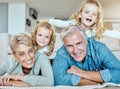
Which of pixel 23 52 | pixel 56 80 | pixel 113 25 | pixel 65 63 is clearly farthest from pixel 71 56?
pixel 113 25

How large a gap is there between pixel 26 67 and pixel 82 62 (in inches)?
13.7

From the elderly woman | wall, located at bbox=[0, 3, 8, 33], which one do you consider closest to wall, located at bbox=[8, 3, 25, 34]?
wall, located at bbox=[0, 3, 8, 33]

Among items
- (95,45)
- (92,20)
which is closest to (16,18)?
(92,20)

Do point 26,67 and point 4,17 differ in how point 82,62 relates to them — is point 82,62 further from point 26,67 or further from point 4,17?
point 4,17

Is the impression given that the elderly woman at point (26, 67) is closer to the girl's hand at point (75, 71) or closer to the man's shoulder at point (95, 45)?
the girl's hand at point (75, 71)

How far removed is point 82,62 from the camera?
155 cm

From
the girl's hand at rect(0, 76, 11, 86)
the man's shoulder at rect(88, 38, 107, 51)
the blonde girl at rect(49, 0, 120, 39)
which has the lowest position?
the girl's hand at rect(0, 76, 11, 86)

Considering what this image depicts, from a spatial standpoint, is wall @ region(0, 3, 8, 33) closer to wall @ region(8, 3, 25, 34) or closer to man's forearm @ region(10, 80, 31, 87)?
wall @ region(8, 3, 25, 34)

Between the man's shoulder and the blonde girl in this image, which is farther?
the blonde girl

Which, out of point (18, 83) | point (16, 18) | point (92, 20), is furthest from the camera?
point (16, 18)

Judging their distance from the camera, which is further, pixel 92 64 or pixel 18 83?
pixel 92 64

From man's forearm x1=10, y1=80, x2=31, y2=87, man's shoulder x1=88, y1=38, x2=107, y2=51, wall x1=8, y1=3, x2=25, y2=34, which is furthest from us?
wall x1=8, y1=3, x2=25, y2=34

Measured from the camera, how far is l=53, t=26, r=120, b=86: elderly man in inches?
54.9

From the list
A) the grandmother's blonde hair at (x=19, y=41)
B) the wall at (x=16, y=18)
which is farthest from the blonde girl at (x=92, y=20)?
the wall at (x=16, y=18)
